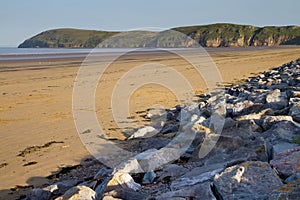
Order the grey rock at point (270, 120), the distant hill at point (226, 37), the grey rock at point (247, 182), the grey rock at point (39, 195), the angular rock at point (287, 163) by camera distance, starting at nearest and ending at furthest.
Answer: the grey rock at point (247, 182) < the angular rock at point (287, 163) < the grey rock at point (39, 195) < the grey rock at point (270, 120) < the distant hill at point (226, 37)

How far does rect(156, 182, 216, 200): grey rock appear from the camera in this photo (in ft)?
8.58

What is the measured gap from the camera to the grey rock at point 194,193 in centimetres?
262

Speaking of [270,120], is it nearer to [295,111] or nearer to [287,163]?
[295,111]

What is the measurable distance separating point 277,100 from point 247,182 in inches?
165

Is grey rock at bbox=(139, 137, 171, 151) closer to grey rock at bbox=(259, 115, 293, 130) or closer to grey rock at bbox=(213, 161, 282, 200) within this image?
grey rock at bbox=(259, 115, 293, 130)

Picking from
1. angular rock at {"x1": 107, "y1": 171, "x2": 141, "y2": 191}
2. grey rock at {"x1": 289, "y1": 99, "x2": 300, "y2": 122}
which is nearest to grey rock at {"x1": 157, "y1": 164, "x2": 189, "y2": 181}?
angular rock at {"x1": 107, "y1": 171, "x2": 141, "y2": 191}

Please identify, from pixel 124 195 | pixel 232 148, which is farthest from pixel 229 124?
pixel 124 195

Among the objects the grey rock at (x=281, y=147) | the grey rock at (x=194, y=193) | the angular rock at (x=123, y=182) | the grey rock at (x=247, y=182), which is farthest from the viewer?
the grey rock at (x=281, y=147)

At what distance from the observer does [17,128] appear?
7012 millimetres

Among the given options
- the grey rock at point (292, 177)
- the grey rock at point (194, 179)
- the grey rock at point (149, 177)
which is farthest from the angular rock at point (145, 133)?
the grey rock at point (292, 177)

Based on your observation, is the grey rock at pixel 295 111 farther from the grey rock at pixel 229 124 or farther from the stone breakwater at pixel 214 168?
the grey rock at pixel 229 124

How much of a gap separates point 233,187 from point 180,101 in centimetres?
748

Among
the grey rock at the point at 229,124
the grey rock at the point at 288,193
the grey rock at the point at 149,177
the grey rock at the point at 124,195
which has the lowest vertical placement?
the grey rock at the point at 149,177

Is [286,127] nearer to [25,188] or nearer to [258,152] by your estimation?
[258,152]
